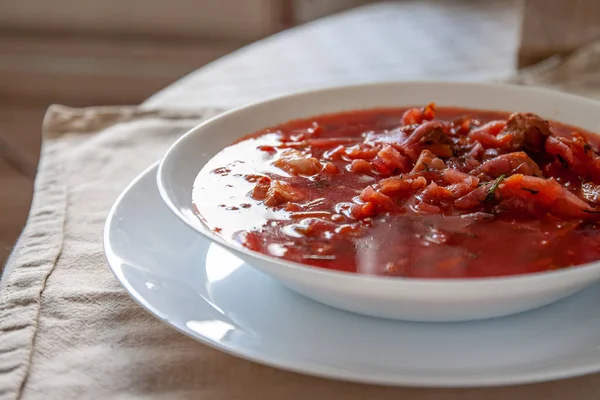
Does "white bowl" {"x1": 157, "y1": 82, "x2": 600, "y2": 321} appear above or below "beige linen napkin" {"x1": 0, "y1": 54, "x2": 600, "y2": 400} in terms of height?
above

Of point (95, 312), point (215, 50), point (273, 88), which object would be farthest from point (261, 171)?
point (215, 50)

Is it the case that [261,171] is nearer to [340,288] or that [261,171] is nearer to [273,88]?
[340,288]

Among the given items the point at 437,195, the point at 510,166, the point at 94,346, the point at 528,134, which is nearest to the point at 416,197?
the point at 437,195

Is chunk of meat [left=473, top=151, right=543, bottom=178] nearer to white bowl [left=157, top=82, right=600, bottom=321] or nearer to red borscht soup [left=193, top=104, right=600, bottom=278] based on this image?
red borscht soup [left=193, top=104, right=600, bottom=278]

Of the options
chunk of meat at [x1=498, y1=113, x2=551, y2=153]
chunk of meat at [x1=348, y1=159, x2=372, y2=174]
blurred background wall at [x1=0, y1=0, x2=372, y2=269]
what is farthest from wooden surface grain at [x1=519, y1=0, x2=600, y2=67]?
blurred background wall at [x1=0, y1=0, x2=372, y2=269]

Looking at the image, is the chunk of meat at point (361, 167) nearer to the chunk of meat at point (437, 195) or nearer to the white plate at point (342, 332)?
the chunk of meat at point (437, 195)
